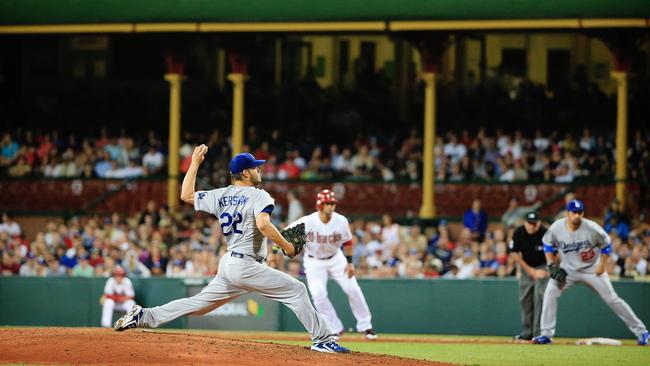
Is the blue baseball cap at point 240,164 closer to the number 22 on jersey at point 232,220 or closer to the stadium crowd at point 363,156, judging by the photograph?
the number 22 on jersey at point 232,220

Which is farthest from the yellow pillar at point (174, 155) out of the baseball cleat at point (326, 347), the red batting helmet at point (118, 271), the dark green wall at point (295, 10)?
the baseball cleat at point (326, 347)

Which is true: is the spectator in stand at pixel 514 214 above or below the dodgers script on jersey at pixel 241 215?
above

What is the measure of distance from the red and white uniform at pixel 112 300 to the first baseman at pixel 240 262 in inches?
321

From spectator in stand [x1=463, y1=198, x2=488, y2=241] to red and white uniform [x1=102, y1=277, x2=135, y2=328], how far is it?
6425mm

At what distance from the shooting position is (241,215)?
11.4 m

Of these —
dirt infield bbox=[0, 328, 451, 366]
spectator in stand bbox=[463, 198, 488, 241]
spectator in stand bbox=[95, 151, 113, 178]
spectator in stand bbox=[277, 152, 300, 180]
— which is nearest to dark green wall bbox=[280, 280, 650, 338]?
spectator in stand bbox=[463, 198, 488, 241]

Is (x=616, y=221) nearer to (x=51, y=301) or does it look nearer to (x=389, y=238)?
(x=389, y=238)

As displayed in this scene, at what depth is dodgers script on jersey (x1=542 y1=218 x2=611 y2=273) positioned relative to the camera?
15.5m

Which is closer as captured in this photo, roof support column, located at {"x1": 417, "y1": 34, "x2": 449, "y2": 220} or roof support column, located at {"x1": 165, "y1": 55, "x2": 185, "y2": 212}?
roof support column, located at {"x1": 417, "y1": 34, "x2": 449, "y2": 220}

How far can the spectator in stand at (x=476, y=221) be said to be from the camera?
73.7 feet

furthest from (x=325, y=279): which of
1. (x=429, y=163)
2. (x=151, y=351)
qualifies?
(x=429, y=163)

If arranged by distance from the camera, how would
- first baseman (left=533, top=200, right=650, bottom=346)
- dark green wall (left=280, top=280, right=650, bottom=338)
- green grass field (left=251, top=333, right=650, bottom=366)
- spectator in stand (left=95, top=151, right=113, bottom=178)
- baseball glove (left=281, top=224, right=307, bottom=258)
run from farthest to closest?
spectator in stand (left=95, top=151, right=113, bottom=178)
dark green wall (left=280, top=280, right=650, bottom=338)
first baseman (left=533, top=200, right=650, bottom=346)
green grass field (left=251, top=333, right=650, bottom=366)
baseball glove (left=281, top=224, right=307, bottom=258)

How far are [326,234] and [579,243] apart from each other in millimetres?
3238

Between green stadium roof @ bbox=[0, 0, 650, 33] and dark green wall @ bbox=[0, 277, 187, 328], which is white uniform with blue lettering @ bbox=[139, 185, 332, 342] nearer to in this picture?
dark green wall @ bbox=[0, 277, 187, 328]
